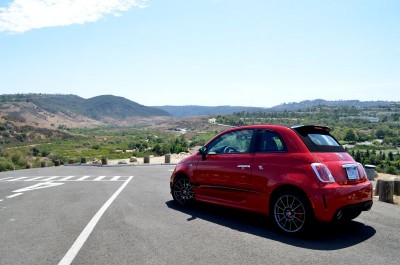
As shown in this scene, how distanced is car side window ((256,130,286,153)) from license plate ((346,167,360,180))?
1145 mm

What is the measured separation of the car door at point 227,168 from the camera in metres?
7.00

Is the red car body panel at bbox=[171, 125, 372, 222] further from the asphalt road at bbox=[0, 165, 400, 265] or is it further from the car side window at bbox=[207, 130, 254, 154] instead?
the asphalt road at bbox=[0, 165, 400, 265]

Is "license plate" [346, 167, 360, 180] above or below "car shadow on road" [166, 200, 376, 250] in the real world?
above

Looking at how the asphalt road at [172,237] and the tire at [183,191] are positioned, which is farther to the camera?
the tire at [183,191]

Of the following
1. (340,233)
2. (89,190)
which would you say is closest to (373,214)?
(340,233)

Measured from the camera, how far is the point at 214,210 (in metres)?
8.16

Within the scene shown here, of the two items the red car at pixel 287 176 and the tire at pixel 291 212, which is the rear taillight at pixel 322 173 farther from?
the tire at pixel 291 212

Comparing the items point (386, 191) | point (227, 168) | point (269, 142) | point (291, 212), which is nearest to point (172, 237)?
point (227, 168)

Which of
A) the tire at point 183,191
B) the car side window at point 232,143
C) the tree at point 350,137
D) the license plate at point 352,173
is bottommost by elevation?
the tree at point 350,137

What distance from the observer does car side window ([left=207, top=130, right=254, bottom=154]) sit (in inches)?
285

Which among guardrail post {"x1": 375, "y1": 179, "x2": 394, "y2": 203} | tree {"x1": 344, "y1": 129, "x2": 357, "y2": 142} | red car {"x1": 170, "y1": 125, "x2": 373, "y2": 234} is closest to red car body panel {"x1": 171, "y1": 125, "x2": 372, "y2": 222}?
red car {"x1": 170, "y1": 125, "x2": 373, "y2": 234}

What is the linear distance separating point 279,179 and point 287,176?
169 millimetres

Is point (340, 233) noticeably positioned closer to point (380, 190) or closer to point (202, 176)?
point (202, 176)

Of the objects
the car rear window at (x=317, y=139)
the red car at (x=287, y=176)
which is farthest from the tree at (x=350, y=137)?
the red car at (x=287, y=176)
